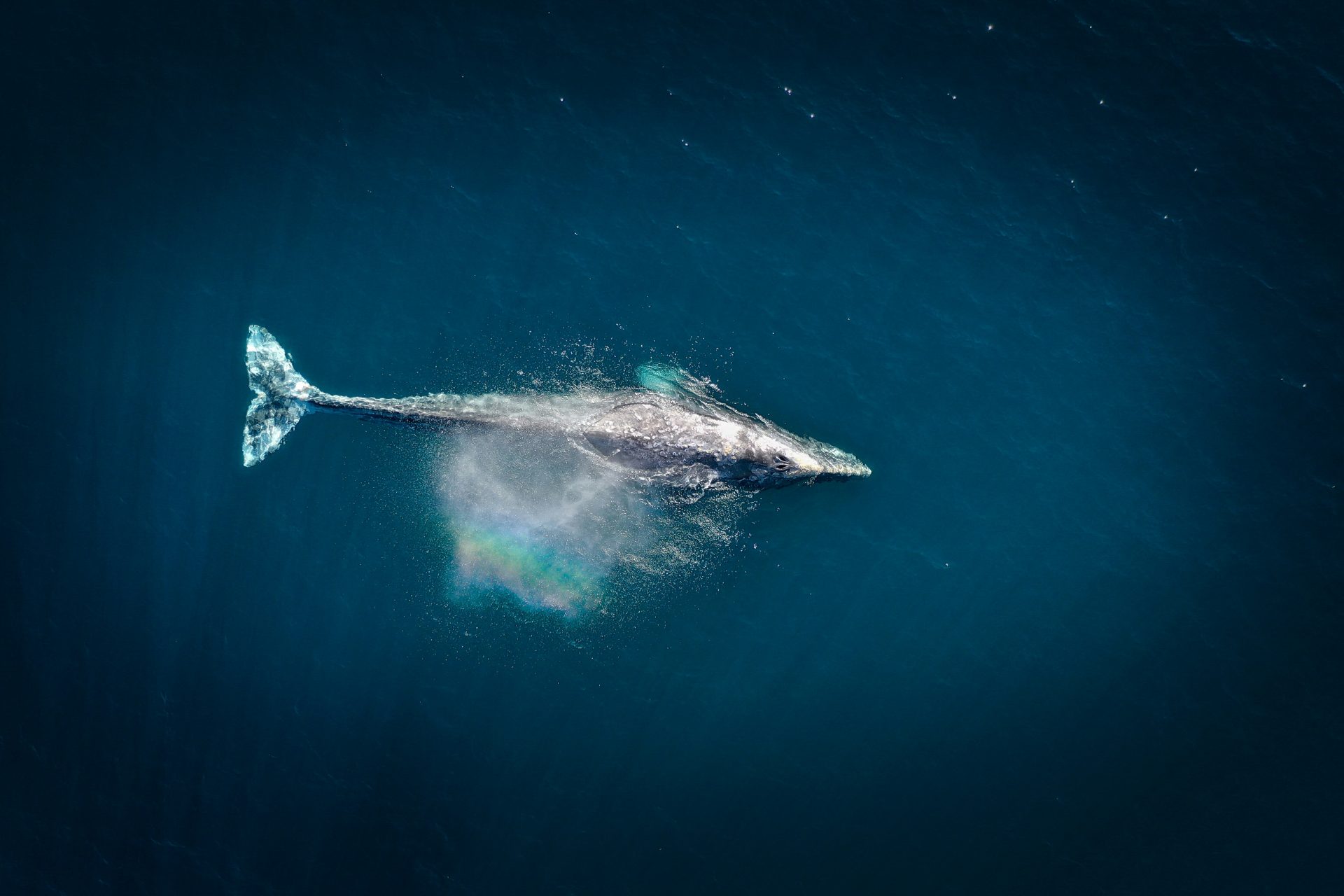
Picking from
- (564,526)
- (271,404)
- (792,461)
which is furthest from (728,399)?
(271,404)

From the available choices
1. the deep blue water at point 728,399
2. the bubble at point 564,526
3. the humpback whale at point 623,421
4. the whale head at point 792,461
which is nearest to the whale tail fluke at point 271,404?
the humpback whale at point 623,421

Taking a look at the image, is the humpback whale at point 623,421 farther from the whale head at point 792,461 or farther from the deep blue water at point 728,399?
the deep blue water at point 728,399

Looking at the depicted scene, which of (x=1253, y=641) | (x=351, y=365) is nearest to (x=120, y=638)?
(x=351, y=365)

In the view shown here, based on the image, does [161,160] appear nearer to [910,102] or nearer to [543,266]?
[543,266]

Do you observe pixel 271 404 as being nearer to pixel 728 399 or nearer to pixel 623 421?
pixel 623 421

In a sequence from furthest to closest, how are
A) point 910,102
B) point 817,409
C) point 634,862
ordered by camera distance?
point 910,102, point 817,409, point 634,862
